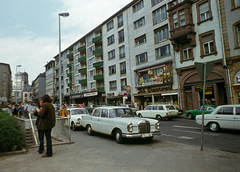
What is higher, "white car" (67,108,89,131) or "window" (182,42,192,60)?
"window" (182,42,192,60)

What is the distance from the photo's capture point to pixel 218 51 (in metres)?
20.6

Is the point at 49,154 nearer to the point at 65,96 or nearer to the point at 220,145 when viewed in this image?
the point at 220,145

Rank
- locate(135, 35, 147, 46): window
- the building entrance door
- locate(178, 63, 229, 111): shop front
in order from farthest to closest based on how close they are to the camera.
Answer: locate(135, 35, 147, 46): window, the building entrance door, locate(178, 63, 229, 111): shop front

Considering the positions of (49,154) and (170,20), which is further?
(170,20)

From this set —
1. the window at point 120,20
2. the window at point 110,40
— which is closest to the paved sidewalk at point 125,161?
the window at point 120,20

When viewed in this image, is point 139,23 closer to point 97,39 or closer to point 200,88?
point 97,39

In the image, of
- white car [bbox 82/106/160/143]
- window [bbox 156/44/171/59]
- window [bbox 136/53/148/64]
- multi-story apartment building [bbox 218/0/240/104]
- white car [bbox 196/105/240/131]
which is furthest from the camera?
window [bbox 136/53/148/64]

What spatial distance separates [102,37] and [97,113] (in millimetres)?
34247

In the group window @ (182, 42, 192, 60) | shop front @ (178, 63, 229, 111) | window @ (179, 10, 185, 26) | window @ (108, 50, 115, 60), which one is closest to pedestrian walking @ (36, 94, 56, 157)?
shop front @ (178, 63, 229, 111)

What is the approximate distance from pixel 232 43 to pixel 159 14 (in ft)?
39.5

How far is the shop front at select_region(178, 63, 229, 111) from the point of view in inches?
814

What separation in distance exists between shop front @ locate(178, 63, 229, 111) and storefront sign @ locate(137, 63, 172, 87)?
6.78ft

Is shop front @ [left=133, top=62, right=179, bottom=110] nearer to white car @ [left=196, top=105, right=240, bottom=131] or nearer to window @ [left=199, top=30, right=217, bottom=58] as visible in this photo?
window @ [left=199, top=30, right=217, bottom=58]

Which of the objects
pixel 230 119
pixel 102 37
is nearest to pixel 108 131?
pixel 230 119
